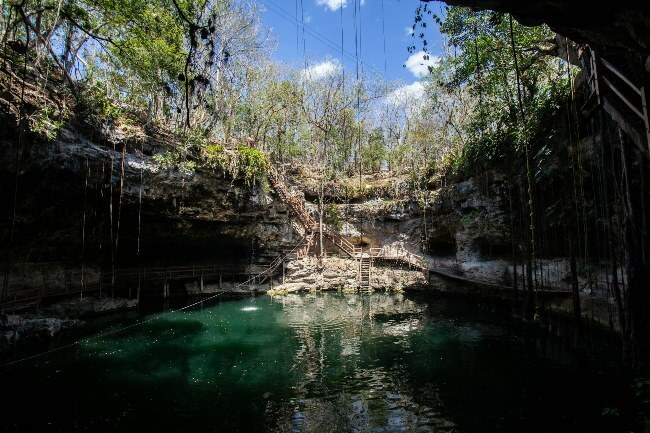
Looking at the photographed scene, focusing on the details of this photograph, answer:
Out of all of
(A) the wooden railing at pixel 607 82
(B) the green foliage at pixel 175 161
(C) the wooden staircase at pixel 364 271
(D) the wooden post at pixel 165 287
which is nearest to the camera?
(A) the wooden railing at pixel 607 82

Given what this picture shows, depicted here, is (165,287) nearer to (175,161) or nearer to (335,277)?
(175,161)

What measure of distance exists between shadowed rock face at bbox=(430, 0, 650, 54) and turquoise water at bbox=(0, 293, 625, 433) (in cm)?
584

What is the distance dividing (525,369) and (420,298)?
9.86 metres

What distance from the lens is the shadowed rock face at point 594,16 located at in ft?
Result: 10.6

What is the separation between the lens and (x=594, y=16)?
3443 mm

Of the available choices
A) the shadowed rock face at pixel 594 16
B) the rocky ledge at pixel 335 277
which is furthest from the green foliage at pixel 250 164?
the shadowed rock face at pixel 594 16

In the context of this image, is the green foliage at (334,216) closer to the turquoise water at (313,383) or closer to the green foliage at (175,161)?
the green foliage at (175,161)

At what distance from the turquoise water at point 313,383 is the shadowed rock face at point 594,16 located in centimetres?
584

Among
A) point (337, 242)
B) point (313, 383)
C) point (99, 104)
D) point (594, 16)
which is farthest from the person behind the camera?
point (337, 242)

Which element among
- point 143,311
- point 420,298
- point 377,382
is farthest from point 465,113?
point 143,311

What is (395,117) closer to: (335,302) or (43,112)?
(335,302)

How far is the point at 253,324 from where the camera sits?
1341 centimetres

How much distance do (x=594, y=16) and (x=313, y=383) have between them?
25.8ft

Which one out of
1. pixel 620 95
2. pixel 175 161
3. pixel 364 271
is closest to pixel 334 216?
pixel 364 271
